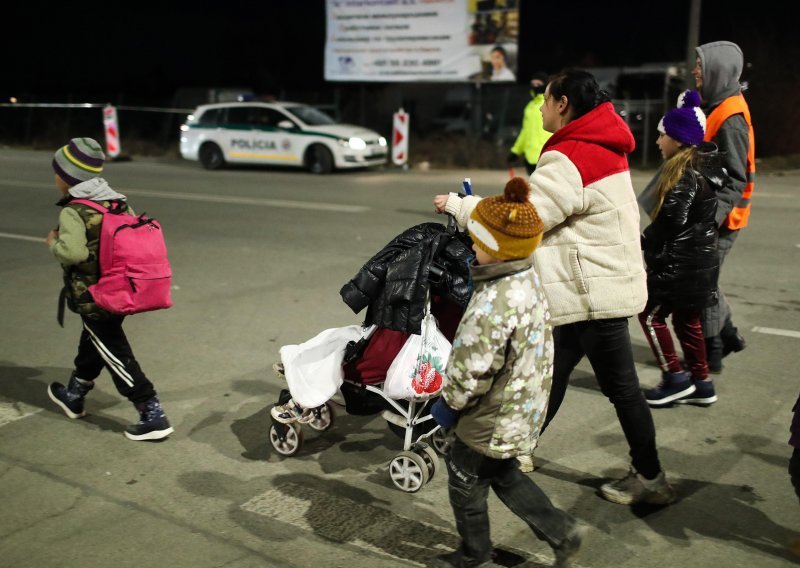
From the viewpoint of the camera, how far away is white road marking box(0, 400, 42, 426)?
530 cm

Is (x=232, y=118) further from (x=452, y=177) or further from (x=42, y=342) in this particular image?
(x=42, y=342)

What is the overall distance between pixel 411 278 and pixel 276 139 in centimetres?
1558

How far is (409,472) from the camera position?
4277 mm

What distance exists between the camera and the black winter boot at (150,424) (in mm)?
4930

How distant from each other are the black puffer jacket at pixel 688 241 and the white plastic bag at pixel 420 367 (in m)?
1.54

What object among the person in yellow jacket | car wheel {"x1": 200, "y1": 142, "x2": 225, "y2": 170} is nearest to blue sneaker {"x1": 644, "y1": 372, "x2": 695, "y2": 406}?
the person in yellow jacket

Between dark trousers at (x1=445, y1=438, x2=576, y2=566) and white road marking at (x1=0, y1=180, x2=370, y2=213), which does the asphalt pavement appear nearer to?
dark trousers at (x1=445, y1=438, x2=576, y2=566)

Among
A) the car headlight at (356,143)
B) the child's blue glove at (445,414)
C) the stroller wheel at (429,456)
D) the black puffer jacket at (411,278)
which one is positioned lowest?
the car headlight at (356,143)

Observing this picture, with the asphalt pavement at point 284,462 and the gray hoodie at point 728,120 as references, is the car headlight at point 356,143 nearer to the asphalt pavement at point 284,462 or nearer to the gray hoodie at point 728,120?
the asphalt pavement at point 284,462

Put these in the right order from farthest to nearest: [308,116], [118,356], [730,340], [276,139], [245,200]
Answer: [308,116] → [276,139] → [245,200] → [730,340] → [118,356]

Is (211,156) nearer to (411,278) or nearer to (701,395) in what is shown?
(701,395)

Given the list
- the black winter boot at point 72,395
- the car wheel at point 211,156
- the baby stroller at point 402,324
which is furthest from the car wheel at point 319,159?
the baby stroller at point 402,324

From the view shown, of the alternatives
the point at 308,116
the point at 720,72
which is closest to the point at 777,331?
the point at 720,72

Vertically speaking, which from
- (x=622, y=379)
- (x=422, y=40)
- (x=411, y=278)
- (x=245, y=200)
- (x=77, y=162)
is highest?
(x=422, y=40)
